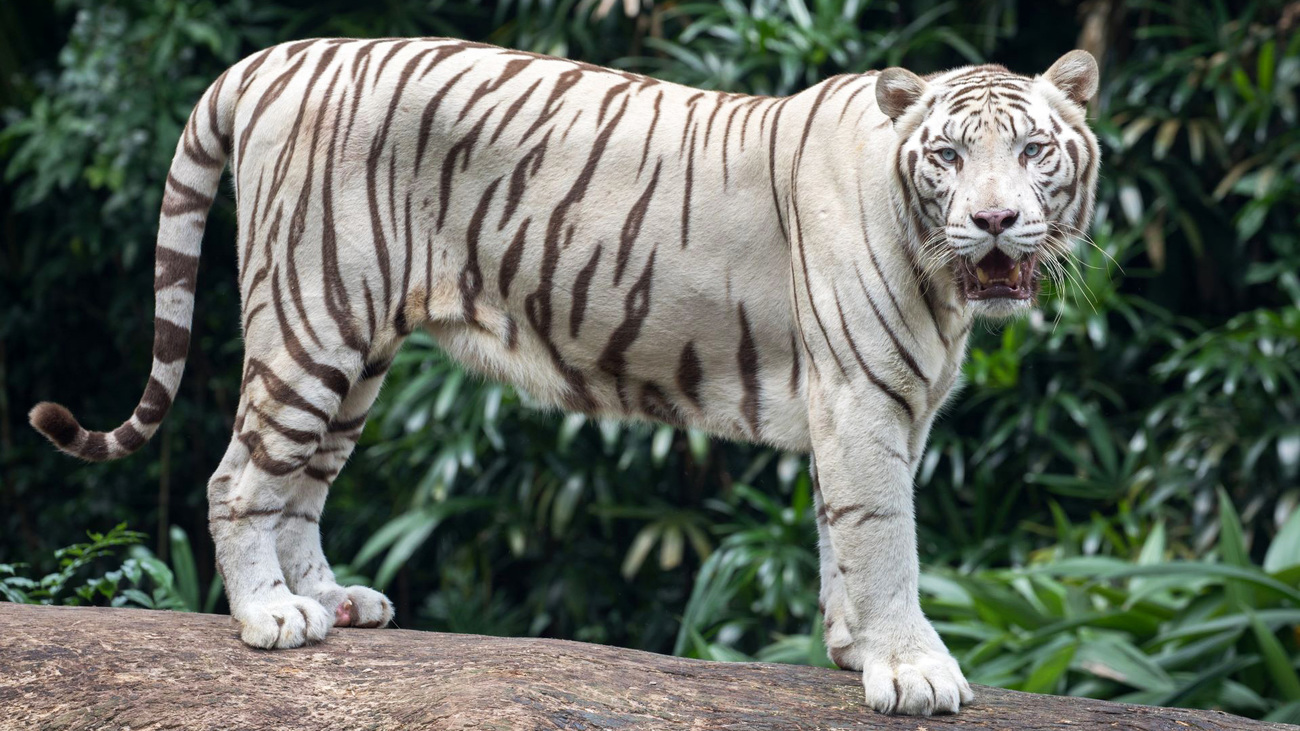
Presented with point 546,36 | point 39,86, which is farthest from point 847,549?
→ point 39,86

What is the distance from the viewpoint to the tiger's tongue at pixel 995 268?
2525 millimetres

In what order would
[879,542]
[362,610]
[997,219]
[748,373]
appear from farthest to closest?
1. [362,610]
2. [748,373]
3. [879,542]
4. [997,219]

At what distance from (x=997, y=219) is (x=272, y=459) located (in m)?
1.73

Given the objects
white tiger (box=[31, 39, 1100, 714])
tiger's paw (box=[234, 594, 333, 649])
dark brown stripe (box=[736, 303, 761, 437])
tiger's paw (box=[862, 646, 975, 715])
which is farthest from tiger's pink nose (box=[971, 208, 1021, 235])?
tiger's paw (box=[234, 594, 333, 649])

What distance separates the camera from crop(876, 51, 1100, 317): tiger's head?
246cm

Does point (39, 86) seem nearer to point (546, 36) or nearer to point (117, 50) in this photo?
point (117, 50)

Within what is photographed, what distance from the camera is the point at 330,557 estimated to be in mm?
6336

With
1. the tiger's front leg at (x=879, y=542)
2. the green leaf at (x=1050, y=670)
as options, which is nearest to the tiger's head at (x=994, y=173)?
the tiger's front leg at (x=879, y=542)

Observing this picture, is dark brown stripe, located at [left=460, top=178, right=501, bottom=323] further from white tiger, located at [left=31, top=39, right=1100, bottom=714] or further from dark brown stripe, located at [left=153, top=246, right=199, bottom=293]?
dark brown stripe, located at [left=153, top=246, right=199, bottom=293]

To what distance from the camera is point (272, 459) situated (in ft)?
9.50

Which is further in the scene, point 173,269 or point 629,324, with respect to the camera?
point 173,269

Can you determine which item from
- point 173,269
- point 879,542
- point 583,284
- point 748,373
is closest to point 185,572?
point 173,269

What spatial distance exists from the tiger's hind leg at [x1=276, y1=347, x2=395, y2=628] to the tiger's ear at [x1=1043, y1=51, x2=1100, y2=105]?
1.71 meters

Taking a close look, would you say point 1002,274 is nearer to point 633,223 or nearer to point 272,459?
point 633,223
